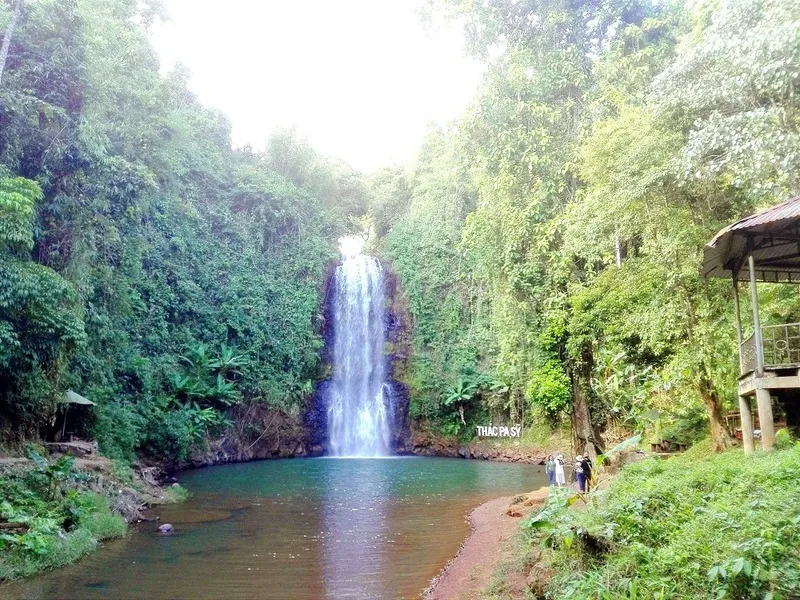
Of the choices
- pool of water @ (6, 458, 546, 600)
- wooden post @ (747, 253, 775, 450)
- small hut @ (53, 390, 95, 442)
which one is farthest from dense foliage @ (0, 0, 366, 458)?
wooden post @ (747, 253, 775, 450)

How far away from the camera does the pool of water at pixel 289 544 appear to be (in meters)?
7.57

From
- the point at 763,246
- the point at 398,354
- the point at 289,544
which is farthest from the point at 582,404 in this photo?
the point at 398,354

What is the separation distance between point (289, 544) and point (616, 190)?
873cm

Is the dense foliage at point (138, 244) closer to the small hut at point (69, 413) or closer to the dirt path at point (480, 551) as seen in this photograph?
the small hut at point (69, 413)

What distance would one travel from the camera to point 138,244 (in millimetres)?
18750

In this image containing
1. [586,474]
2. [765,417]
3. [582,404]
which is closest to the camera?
[765,417]

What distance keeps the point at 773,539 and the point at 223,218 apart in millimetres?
27075

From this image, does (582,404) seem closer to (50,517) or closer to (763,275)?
(763,275)

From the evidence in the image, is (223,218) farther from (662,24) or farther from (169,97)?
(662,24)

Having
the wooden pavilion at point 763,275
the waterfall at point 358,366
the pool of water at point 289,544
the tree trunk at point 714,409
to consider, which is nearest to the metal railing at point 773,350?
the wooden pavilion at point 763,275

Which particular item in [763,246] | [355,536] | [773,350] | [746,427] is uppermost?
[763,246]

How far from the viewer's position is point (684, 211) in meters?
11.3

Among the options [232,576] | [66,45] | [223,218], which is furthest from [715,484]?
[223,218]

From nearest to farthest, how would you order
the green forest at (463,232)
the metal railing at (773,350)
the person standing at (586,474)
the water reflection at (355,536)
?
the water reflection at (355,536), the metal railing at (773,350), the green forest at (463,232), the person standing at (586,474)
